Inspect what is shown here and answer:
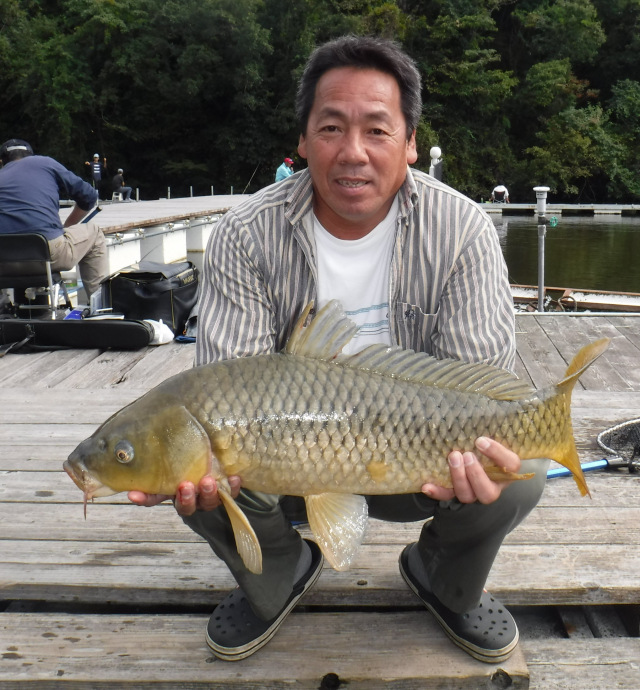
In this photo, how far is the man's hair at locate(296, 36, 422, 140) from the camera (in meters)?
2.00

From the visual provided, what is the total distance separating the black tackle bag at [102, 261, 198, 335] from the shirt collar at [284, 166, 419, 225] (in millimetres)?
3502

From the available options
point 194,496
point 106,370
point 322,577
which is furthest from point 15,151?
point 194,496

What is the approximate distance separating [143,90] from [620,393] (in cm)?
3569

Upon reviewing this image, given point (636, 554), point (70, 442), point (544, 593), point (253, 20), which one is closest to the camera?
point (544, 593)

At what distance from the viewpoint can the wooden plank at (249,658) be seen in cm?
173

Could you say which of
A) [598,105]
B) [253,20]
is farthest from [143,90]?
[598,105]

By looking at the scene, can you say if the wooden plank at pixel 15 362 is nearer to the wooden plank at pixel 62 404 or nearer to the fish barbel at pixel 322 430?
the wooden plank at pixel 62 404

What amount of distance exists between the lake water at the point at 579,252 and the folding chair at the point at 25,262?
12791mm

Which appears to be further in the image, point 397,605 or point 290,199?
point 290,199

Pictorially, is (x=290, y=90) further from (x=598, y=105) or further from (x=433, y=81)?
(x=598, y=105)

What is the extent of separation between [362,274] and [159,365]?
2.45m

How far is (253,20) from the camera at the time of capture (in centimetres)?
3447

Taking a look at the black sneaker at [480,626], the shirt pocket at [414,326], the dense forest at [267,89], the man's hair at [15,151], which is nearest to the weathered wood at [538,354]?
the shirt pocket at [414,326]

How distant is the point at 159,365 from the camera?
4363 millimetres
